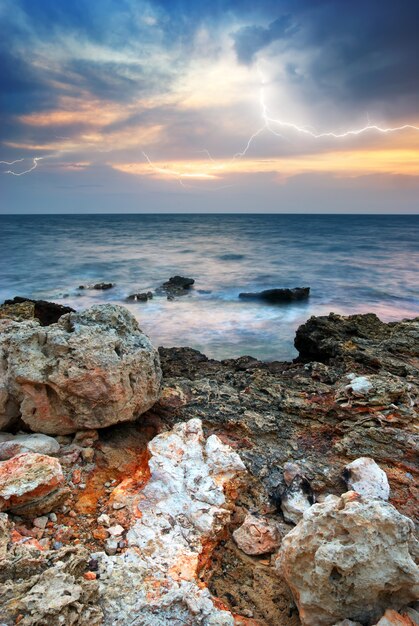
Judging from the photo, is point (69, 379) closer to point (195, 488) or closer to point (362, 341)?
point (195, 488)

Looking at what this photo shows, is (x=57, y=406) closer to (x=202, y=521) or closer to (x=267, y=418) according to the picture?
(x=202, y=521)

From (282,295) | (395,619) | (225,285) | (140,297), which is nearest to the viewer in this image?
(395,619)

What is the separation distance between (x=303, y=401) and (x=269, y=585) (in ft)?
6.82

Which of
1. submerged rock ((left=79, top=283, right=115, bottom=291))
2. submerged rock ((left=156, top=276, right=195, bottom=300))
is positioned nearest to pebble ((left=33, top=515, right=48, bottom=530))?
submerged rock ((left=156, top=276, right=195, bottom=300))

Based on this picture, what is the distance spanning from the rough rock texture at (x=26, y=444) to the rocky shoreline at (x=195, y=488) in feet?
0.05

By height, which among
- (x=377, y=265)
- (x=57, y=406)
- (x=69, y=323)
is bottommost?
(x=377, y=265)

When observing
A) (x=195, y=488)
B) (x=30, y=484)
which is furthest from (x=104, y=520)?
(x=195, y=488)

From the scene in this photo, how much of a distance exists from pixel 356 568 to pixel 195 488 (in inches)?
56.0

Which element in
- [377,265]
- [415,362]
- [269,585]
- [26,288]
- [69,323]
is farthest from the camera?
[377,265]

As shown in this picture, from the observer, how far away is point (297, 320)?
15.5 meters

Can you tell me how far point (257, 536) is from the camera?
11.2ft

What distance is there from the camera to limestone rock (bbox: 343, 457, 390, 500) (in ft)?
11.9

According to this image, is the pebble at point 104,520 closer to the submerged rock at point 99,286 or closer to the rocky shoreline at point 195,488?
the rocky shoreline at point 195,488

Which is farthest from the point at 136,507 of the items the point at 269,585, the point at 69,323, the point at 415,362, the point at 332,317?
the point at 332,317
